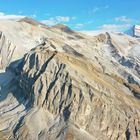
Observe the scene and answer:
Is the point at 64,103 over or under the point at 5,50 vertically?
over

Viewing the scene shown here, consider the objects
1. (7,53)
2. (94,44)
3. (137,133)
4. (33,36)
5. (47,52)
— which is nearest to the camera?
(137,133)

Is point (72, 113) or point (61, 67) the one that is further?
point (61, 67)

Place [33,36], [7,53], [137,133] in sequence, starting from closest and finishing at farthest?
[137,133] → [7,53] → [33,36]

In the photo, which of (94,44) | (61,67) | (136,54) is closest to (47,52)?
(61,67)

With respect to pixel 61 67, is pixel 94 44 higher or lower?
lower

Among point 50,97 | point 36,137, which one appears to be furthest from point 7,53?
point 36,137

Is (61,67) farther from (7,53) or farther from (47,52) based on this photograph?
(7,53)

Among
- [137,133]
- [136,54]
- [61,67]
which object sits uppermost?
[61,67]

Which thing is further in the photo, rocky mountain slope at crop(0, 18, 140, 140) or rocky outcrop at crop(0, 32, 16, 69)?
rocky outcrop at crop(0, 32, 16, 69)

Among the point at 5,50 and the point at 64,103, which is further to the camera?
the point at 5,50

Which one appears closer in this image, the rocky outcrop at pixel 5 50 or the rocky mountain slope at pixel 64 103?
the rocky mountain slope at pixel 64 103
